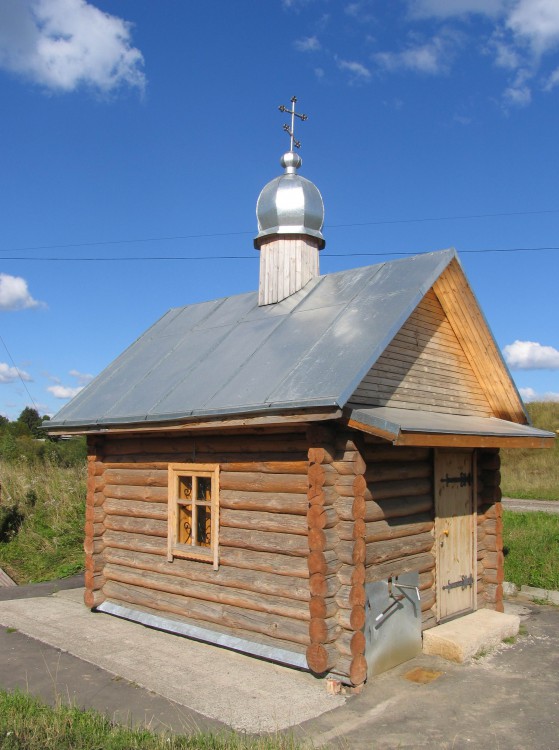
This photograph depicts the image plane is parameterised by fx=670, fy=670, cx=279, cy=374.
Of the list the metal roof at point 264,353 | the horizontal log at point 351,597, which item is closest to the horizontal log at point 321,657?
the horizontal log at point 351,597

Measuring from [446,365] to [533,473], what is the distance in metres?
21.6

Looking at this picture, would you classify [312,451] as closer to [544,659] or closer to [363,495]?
[363,495]

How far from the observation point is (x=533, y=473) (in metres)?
28.6

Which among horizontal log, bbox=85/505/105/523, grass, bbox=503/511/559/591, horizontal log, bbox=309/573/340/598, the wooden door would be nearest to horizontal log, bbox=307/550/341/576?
horizontal log, bbox=309/573/340/598

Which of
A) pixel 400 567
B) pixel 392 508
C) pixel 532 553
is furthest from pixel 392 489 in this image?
pixel 532 553

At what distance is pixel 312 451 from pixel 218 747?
3006mm

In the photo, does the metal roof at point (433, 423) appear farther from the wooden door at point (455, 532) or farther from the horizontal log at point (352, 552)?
the horizontal log at point (352, 552)

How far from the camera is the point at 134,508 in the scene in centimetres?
963

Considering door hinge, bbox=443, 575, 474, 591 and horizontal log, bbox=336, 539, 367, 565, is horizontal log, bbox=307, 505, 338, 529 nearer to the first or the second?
horizontal log, bbox=336, 539, 367, 565

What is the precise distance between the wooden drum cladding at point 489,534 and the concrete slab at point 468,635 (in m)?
0.74

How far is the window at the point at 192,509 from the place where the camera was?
27.8 ft

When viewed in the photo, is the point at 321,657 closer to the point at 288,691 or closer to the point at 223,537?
the point at 288,691

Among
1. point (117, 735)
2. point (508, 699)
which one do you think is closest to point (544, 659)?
point (508, 699)

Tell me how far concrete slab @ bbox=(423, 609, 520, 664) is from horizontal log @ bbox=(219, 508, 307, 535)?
84.3 inches
